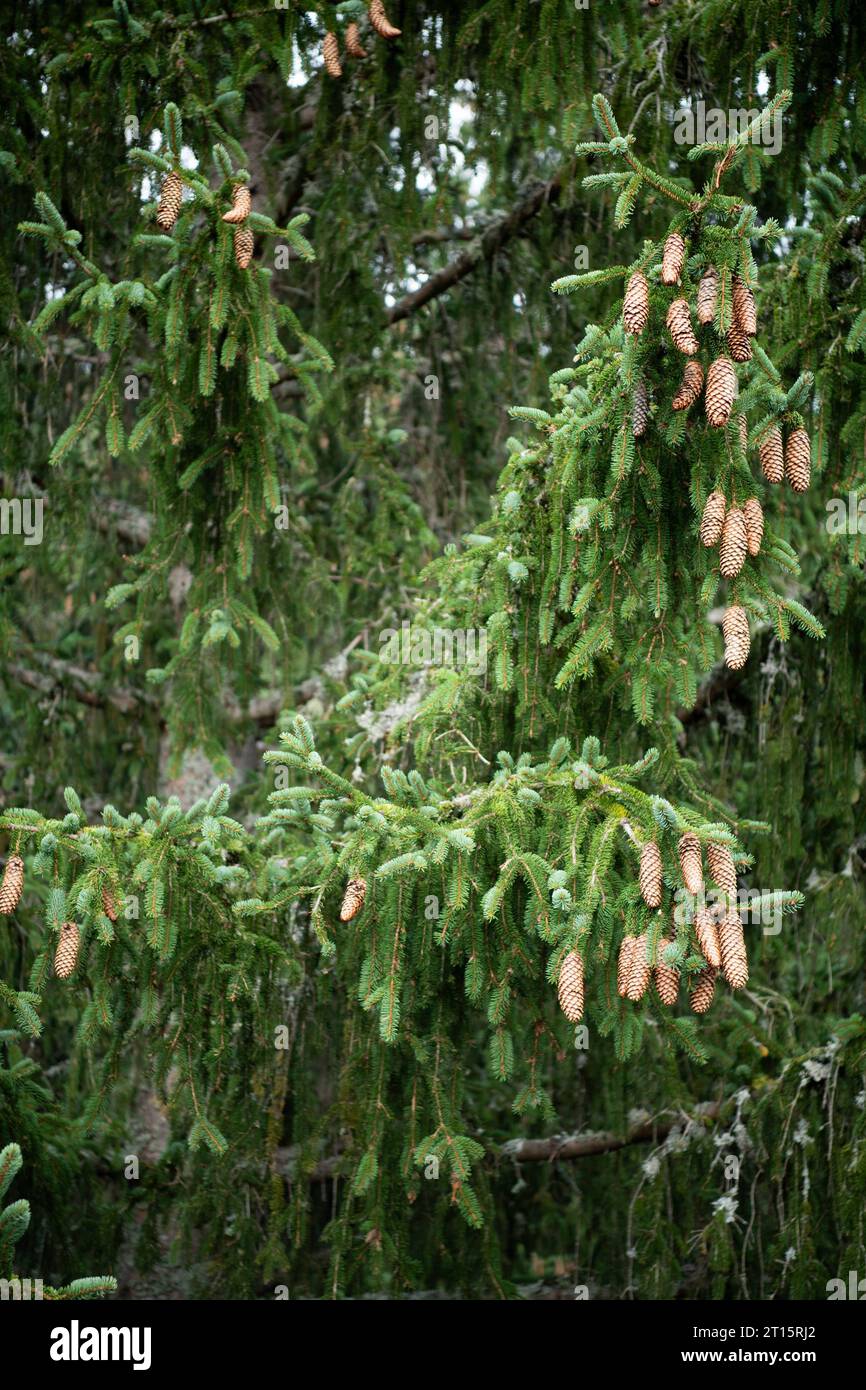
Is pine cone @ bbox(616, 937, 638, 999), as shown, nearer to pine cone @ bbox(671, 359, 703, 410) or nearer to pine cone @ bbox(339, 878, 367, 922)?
pine cone @ bbox(339, 878, 367, 922)

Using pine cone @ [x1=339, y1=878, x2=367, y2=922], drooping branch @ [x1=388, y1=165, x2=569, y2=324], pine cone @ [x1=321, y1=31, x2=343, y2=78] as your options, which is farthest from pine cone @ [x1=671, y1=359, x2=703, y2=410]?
drooping branch @ [x1=388, y1=165, x2=569, y2=324]

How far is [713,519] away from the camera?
11.5 feet

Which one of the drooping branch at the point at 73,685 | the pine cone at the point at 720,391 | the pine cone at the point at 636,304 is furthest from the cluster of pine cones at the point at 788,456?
the drooping branch at the point at 73,685

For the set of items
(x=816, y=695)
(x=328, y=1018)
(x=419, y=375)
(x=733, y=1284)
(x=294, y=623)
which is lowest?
(x=733, y=1284)

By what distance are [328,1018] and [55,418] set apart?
10.4 ft

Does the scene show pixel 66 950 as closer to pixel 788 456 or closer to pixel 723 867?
pixel 723 867

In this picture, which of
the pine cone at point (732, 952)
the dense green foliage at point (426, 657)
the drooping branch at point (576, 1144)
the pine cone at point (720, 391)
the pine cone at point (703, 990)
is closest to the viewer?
the pine cone at point (732, 952)

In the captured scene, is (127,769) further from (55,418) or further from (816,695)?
A: (816,695)

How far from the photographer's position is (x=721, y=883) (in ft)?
11.1

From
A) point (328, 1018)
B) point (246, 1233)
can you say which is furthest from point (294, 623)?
point (246, 1233)

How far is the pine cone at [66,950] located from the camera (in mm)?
3900

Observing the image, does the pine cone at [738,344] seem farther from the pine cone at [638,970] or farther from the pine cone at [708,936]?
the pine cone at [638,970]

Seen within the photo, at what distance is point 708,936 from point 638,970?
0.24 metres

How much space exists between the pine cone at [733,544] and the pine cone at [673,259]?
567mm
